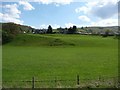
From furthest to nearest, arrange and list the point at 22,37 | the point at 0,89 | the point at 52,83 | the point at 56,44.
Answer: the point at 22,37
the point at 56,44
the point at 52,83
the point at 0,89

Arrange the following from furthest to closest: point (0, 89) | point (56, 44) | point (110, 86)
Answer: point (56, 44) < point (110, 86) < point (0, 89)

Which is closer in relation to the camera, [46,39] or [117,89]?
[117,89]

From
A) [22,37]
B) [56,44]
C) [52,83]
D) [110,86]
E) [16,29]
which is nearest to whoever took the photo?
[110,86]

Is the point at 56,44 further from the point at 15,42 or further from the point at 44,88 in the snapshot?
the point at 44,88

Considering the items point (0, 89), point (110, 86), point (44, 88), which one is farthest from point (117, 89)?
point (0, 89)

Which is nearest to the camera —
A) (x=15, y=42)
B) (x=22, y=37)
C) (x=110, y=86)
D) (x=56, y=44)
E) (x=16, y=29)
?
(x=110, y=86)

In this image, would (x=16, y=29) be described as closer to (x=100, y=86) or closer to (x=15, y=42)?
(x=15, y=42)

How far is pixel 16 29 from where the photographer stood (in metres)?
141

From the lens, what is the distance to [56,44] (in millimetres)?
111438

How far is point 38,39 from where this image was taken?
404ft

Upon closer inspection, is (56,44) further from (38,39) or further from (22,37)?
(22,37)

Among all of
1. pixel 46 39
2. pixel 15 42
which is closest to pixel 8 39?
pixel 15 42

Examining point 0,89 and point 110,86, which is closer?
point 0,89

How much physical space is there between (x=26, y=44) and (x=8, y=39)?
480 inches
